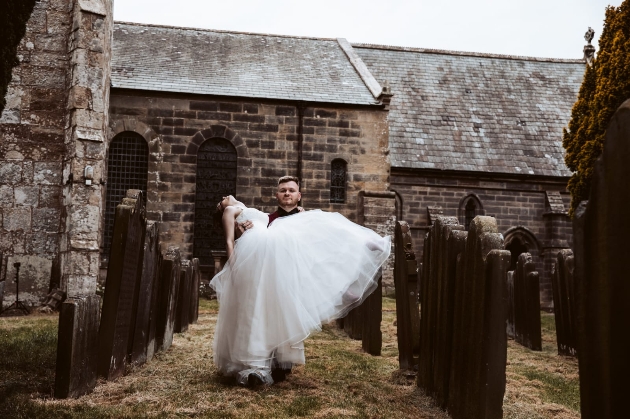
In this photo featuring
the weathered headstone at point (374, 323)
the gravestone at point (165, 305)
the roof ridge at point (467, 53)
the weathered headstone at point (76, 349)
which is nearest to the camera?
the weathered headstone at point (76, 349)

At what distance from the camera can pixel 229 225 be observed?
572 cm

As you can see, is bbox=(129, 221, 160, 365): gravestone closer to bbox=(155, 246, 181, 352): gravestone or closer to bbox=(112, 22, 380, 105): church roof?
bbox=(155, 246, 181, 352): gravestone

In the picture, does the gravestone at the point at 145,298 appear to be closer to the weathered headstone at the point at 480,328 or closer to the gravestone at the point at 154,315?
the gravestone at the point at 154,315

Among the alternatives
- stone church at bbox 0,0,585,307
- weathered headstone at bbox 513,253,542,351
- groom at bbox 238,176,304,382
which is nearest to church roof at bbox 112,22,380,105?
stone church at bbox 0,0,585,307

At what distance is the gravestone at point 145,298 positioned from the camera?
6062 millimetres

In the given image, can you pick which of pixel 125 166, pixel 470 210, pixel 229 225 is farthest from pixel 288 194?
pixel 470 210

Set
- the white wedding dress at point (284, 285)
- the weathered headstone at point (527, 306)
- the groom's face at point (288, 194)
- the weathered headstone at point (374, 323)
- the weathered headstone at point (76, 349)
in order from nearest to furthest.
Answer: the weathered headstone at point (76, 349) < the white wedding dress at point (284, 285) < the groom's face at point (288, 194) < the weathered headstone at point (374, 323) < the weathered headstone at point (527, 306)

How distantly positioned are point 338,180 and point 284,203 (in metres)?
13.7

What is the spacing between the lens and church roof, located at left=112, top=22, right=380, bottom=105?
19.0 meters

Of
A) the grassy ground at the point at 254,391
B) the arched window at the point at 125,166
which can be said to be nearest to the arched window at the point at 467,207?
the arched window at the point at 125,166

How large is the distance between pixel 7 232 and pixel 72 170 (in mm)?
1797

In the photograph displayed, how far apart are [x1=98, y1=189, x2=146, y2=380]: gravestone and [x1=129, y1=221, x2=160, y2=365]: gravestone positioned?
0.34 meters

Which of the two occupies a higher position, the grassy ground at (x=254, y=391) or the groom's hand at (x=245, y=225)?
the groom's hand at (x=245, y=225)

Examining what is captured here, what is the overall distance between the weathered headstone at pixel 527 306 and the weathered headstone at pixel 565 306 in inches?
18.7
